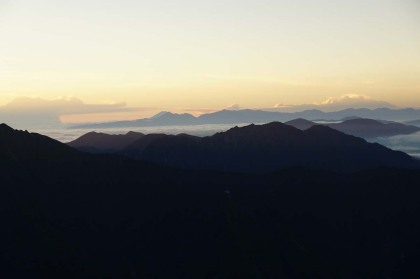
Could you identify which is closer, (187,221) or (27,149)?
(187,221)

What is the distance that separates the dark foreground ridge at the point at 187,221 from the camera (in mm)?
124812

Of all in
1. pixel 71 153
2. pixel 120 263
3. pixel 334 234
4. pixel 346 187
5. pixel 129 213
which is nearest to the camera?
pixel 120 263

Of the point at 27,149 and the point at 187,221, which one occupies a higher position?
the point at 27,149

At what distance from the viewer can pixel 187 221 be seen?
477 ft

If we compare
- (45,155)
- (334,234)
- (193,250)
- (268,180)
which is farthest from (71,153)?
(334,234)

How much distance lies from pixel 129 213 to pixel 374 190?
303 ft

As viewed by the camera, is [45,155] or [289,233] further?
[45,155]

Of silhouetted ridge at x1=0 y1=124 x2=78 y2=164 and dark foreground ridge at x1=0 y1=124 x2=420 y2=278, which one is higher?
silhouetted ridge at x1=0 y1=124 x2=78 y2=164

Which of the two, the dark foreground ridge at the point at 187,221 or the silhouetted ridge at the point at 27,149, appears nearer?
the dark foreground ridge at the point at 187,221

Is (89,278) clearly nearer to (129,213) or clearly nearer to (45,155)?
(129,213)

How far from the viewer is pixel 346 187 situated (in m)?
185

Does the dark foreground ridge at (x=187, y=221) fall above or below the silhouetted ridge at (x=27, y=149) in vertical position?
below

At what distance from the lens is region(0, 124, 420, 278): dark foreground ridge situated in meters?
125

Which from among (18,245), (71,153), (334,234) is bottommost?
(334,234)
